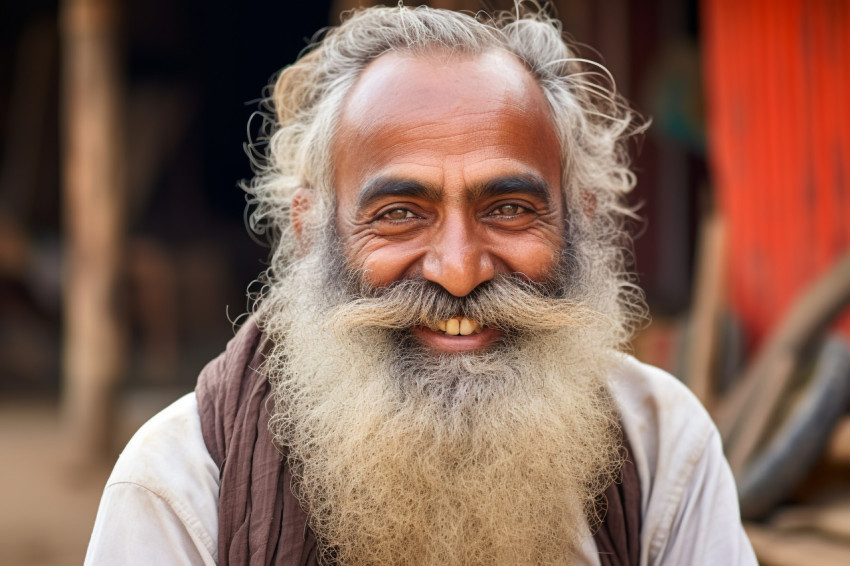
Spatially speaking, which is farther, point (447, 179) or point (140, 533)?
point (447, 179)

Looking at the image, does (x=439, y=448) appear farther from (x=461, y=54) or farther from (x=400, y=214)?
(x=461, y=54)

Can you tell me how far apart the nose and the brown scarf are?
49 centimetres

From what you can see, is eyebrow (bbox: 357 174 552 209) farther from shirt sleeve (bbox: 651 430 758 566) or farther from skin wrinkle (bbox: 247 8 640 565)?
shirt sleeve (bbox: 651 430 758 566)

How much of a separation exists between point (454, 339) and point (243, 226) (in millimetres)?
8372

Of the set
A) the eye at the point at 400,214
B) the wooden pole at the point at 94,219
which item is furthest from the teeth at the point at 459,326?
the wooden pole at the point at 94,219

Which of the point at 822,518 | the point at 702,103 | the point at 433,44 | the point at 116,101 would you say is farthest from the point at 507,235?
the point at 116,101

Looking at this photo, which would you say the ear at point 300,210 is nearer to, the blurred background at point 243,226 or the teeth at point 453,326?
the blurred background at point 243,226

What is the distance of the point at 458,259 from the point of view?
73.5 inches

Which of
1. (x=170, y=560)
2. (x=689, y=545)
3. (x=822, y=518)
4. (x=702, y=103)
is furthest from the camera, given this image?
(x=702, y=103)

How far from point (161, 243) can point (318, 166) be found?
7658 millimetres

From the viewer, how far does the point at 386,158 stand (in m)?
1.98

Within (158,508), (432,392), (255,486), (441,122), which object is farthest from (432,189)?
(158,508)

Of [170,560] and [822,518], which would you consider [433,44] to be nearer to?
[170,560]

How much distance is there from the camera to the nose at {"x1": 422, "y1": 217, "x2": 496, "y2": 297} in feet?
6.10
